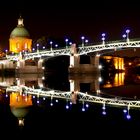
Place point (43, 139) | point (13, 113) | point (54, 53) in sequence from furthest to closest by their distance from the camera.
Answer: point (54, 53), point (13, 113), point (43, 139)

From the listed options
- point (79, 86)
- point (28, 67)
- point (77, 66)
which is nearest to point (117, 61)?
point (28, 67)

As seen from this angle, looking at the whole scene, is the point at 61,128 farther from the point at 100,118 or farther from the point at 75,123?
the point at 100,118

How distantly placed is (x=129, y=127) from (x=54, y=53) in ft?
236

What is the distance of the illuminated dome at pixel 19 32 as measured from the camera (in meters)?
120

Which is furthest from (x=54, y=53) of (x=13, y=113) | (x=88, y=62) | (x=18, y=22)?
(x=13, y=113)

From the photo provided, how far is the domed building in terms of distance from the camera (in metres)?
120

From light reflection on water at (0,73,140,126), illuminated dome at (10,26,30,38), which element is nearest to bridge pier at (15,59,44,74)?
illuminated dome at (10,26,30,38)

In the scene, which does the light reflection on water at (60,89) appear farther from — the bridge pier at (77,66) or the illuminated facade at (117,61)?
the illuminated facade at (117,61)

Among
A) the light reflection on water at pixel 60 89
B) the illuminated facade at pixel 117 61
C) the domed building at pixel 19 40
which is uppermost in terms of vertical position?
the domed building at pixel 19 40

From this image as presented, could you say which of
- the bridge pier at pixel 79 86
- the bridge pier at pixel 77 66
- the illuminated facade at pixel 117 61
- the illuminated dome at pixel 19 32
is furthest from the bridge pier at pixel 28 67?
the bridge pier at pixel 79 86

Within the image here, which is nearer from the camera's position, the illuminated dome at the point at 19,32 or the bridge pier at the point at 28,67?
the bridge pier at the point at 28,67

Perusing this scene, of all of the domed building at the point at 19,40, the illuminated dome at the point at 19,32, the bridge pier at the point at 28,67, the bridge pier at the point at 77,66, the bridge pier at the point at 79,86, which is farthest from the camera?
the illuminated dome at the point at 19,32

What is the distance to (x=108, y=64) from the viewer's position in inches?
4518

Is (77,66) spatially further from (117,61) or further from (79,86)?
(117,61)
